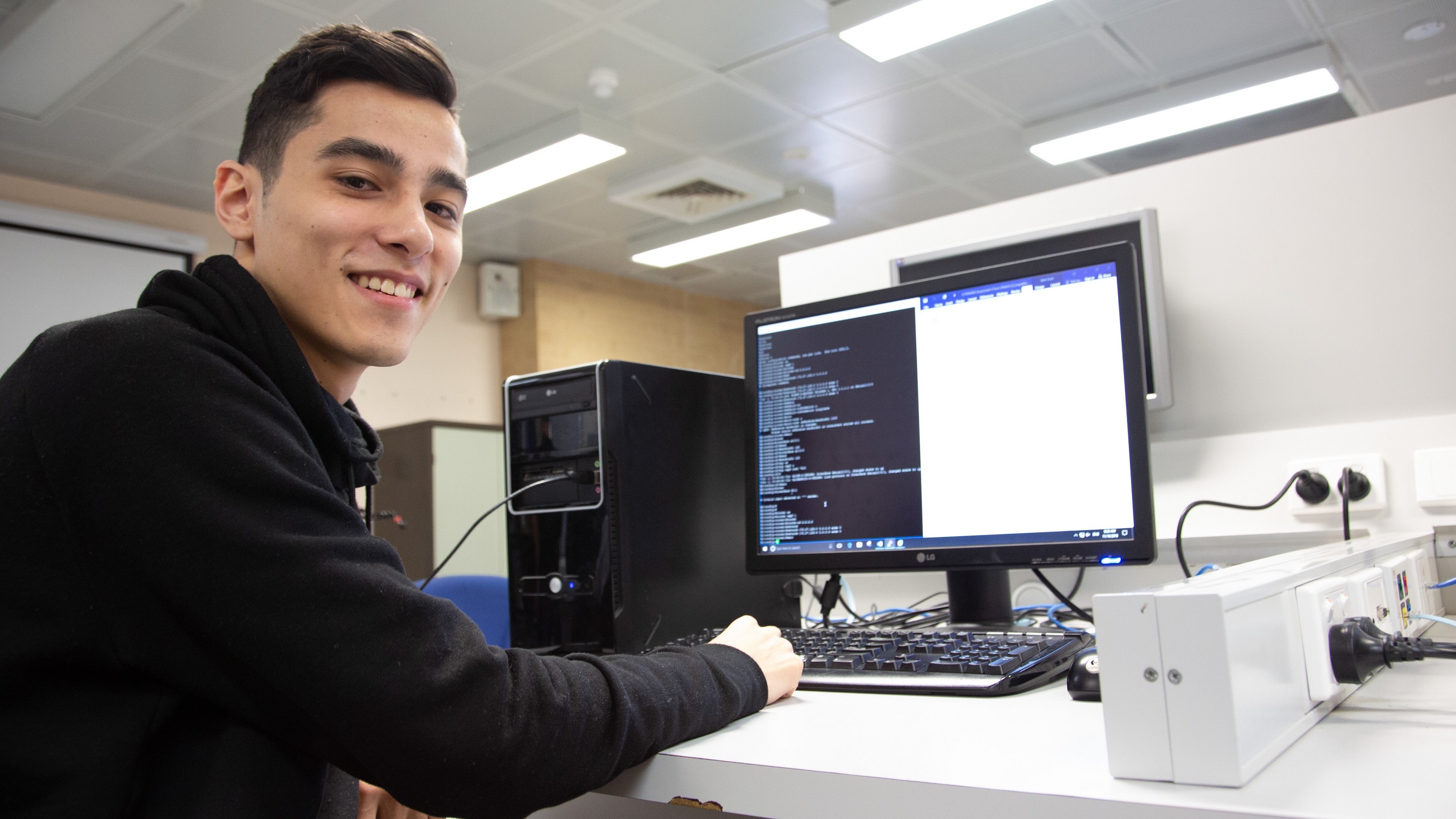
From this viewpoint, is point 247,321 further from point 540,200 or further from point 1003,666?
point 540,200

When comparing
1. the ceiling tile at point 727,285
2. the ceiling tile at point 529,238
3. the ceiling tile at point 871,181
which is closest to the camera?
the ceiling tile at point 871,181

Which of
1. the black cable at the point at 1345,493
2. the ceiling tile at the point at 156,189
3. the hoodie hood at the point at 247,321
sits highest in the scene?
the ceiling tile at the point at 156,189

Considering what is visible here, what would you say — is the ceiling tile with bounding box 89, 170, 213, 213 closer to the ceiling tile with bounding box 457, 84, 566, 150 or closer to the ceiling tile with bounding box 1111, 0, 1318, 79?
the ceiling tile with bounding box 457, 84, 566, 150

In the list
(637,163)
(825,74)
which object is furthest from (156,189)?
(825,74)

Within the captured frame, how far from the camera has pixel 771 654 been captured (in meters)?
0.85

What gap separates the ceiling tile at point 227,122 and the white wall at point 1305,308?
3.54 meters

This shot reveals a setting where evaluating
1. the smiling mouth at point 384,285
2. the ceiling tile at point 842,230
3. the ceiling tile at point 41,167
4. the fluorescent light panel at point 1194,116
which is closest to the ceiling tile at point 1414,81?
the fluorescent light panel at point 1194,116

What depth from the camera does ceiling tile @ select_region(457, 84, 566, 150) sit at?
381 cm

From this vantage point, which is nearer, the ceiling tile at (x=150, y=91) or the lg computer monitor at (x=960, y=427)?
the lg computer monitor at (x=960, y=427)

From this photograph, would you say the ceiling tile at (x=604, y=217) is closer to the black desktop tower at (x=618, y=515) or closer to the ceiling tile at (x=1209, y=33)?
the ceiling tile at (x=1209, y=33)

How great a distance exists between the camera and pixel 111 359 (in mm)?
627

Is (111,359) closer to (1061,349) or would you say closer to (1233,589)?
(1233,589)

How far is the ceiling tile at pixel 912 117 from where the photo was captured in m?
4.01

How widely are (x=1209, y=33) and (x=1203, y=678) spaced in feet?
12.4
